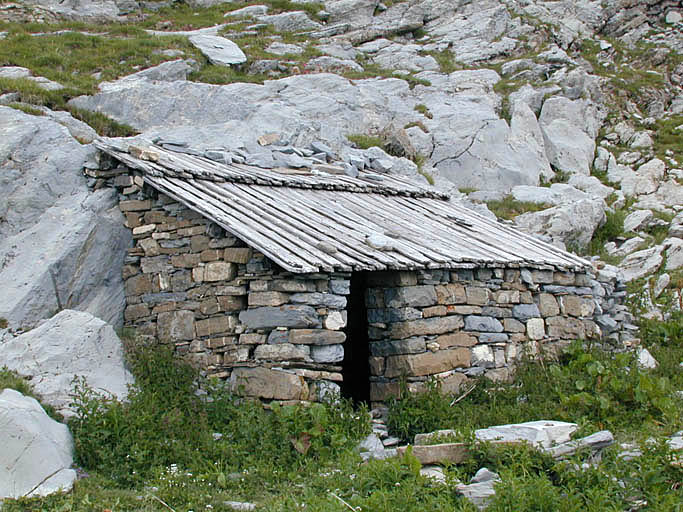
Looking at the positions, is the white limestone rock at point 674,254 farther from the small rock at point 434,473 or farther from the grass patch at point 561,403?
the small rock at point 434,473

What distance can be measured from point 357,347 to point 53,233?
15.1 ft

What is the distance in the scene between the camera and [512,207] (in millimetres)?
14609

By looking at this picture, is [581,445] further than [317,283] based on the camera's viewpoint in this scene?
No

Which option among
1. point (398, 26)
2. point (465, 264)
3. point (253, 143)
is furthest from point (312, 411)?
point (398, 26)

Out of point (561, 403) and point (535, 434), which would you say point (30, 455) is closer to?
point (535, 434)

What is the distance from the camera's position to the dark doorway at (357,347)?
985 cm

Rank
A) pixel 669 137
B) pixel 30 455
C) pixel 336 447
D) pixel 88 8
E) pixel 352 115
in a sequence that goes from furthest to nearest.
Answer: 1. pixel 88 8
2. pixel 669 137
3. pixel 352 115
4. pixel 336 447
5. pixel 30 455

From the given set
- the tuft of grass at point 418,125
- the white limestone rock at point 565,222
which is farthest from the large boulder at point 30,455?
the tuft of grass at point 418,125

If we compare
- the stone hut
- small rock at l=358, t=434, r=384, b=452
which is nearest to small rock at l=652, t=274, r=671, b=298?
the stone hut

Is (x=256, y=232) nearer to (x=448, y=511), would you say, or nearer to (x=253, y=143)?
(x=448, y=511)

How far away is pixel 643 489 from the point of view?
5270mm

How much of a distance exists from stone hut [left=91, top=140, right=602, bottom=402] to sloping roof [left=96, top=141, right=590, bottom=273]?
3 centimetres

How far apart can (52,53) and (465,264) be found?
12.2 meters

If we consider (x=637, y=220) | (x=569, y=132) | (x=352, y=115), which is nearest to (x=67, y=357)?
(x=352, y=115)
